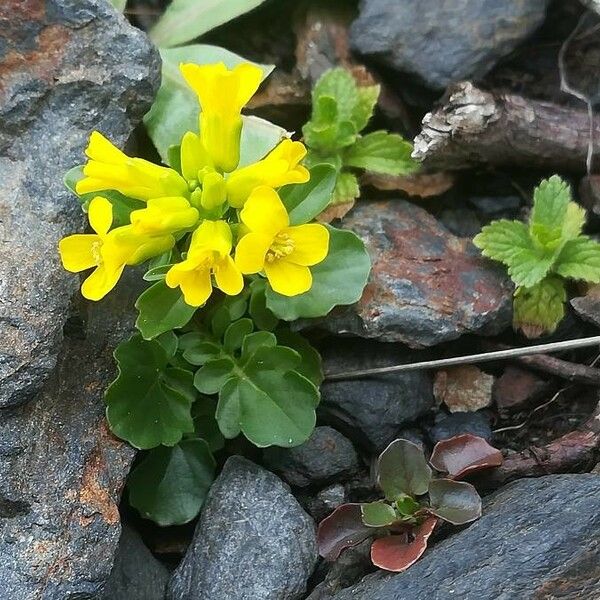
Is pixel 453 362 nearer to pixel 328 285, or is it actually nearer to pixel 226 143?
pixel 328 285

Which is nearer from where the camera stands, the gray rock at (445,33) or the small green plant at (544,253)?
the small green plant at (544,253)

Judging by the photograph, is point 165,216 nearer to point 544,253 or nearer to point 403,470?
point 403,470

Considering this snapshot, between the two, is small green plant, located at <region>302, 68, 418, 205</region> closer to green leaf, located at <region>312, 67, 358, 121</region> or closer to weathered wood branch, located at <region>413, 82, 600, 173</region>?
green leaf, located at <region>312, 67, 358, 121</region>

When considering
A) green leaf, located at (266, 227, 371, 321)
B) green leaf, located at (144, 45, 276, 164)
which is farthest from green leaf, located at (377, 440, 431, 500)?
green leaf, located at (144, 45, 276, 164)

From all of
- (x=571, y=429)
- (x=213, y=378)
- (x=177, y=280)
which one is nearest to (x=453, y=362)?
(x=571, y=429)

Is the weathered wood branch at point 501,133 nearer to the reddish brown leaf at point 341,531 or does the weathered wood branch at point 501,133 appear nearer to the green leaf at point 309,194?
the green leaf at point 309,194

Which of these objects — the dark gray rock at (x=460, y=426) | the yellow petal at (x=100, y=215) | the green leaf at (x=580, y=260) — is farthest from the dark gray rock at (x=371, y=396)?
the yellow petal at (x=100, y=215)
